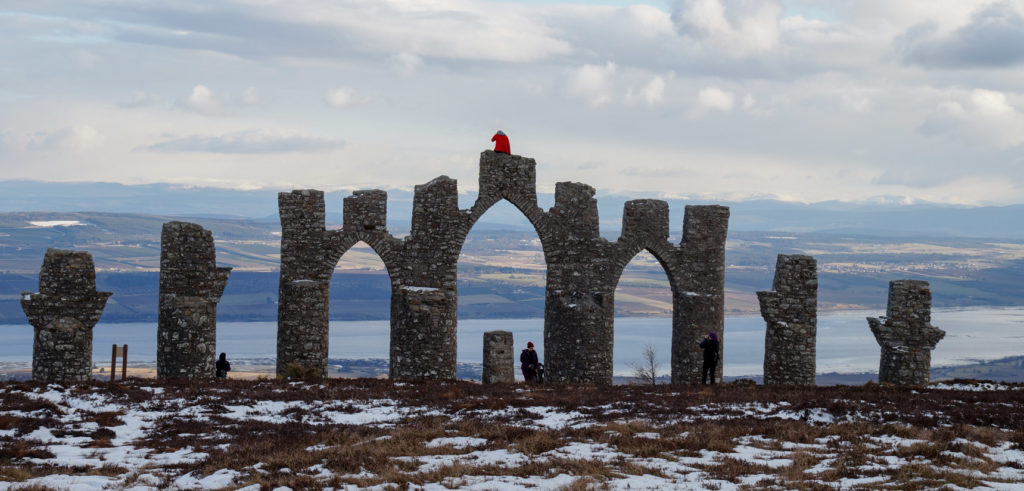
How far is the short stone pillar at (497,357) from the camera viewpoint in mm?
33656

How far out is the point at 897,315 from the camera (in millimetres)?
33031

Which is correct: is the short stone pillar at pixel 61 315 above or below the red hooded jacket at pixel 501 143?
below

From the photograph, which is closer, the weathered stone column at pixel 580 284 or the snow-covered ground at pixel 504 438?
the snow-covered ground at pixel 504 438

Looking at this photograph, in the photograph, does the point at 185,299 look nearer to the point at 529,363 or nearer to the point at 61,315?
the point at 61,315

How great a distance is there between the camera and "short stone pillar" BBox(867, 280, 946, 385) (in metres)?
32.8

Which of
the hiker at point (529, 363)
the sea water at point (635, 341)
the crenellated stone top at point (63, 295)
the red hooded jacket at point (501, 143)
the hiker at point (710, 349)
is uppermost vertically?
the red hooded jacket at point (501, 143)

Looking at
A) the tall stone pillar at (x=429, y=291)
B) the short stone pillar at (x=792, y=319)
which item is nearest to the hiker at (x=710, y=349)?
the short stone pillar at (x=792, y=319)

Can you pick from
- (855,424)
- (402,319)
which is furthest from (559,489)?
(402,319)

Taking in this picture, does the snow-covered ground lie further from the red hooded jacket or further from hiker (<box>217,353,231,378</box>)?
the red hooded jacket

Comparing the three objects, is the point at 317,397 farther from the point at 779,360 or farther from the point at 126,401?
the point at 779,360

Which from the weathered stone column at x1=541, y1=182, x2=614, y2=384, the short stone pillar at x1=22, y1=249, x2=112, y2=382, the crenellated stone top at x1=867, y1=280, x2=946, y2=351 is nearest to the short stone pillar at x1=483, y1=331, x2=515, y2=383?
the weathered stone column at x1=541, y1=182, x2=614, y2=384

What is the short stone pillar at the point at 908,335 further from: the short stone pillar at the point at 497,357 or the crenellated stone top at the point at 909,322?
the short stone pillar at the point at 497,357

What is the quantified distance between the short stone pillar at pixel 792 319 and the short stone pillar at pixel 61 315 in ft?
71.1

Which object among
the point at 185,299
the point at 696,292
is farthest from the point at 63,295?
the point at 696,292
